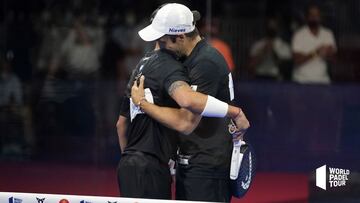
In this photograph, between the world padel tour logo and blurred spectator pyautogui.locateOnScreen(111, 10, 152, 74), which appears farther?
blurred spectator pyautogui.locateOnScreen(111, 10, 152, 74)

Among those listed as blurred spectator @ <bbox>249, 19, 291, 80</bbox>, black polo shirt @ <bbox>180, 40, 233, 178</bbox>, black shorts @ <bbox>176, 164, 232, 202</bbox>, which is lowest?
black shorts @ <bbox>176, 164, 232, 202</bbox>

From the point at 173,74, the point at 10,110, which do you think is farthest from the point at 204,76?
the point at 10,110

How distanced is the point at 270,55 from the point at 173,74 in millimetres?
6433

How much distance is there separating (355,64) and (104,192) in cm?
364

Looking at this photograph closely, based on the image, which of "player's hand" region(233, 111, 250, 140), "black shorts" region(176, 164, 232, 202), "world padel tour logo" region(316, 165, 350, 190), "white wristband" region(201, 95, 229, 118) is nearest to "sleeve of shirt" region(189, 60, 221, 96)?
"white wristband" region(201, 95, 229, 118)

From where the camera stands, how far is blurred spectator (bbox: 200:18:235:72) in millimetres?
12648

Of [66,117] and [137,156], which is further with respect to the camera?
[66,117]

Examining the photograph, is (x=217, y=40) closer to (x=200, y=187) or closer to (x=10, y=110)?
(x=10, y=110)

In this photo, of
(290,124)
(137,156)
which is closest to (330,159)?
(290,124)

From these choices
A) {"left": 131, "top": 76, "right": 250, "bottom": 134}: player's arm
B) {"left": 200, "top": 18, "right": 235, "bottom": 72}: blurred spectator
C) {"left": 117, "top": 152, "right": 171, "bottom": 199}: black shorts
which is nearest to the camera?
{"left": 131, "top": 76, "right": 250, "bottom": 134}: player's arm

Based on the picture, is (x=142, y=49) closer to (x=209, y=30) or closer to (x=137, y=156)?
(x=209, y=30)

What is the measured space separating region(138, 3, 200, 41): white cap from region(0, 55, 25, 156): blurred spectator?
22.2 feet

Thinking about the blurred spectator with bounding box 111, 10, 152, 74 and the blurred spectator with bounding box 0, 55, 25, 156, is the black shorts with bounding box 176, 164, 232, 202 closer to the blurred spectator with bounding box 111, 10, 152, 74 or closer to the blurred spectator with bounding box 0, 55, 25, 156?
the blurred spectator with bounding box 111, 10, 152, 74

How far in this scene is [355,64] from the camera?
12.6 metres
